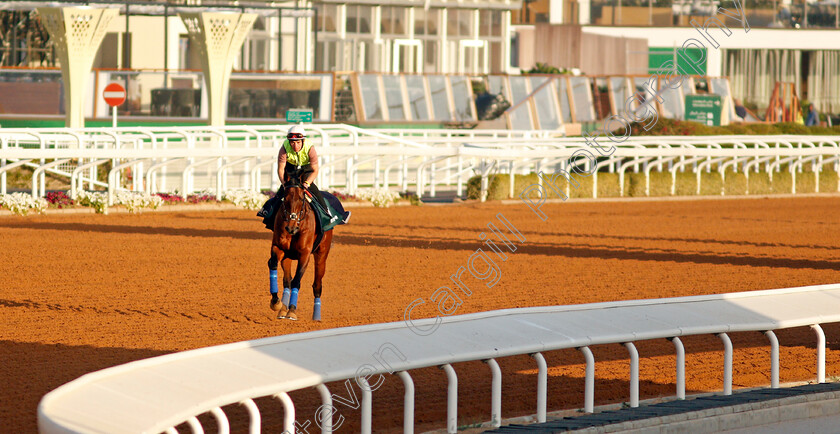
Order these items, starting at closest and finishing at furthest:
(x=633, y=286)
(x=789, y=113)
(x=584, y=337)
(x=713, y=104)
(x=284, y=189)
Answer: (x=584, y=337), (x=284, y=189), (x=633, y=286), (x=713, y=104), (x=789, y=113)

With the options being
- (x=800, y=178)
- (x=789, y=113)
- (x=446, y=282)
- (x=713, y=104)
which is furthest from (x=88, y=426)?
(x=789, y=113)

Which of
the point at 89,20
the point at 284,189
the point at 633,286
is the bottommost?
the point at 633,286

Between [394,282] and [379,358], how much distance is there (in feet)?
16.8

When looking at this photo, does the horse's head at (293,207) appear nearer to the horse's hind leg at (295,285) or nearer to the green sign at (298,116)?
the horse's hind leg at (295,285)

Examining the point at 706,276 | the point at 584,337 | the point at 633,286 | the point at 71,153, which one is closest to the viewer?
the point at 584,337

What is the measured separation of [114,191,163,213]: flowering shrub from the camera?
50.2 ft

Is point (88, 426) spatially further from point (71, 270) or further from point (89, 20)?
point (89, 20)

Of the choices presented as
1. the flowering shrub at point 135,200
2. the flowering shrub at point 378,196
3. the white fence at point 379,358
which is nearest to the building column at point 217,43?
the flowering shrub at point 378,196

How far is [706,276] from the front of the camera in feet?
34.9

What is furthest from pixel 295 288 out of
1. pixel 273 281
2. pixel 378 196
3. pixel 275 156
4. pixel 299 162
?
pixel 378 196

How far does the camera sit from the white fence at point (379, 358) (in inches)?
159

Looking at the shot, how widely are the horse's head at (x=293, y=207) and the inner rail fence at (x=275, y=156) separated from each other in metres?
7.21

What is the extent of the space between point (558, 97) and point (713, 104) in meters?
3.69

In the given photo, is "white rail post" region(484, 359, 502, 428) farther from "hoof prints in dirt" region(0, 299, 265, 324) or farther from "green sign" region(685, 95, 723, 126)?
"green sign" region(685, 95, 723, 126)
